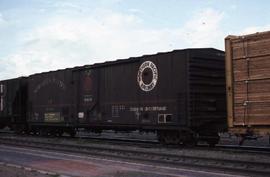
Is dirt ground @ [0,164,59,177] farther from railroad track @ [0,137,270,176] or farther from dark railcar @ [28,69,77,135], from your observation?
dark railcar @ [28,69,77,135]

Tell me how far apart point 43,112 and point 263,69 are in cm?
1529

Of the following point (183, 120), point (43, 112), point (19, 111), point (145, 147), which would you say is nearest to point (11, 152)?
point (145, 147)

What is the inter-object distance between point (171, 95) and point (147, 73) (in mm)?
1571

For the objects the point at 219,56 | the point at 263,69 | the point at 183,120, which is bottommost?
the point at 183,120

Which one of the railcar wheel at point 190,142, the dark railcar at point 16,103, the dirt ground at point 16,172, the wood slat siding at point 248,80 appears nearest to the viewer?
the dirt ground at point 16,172

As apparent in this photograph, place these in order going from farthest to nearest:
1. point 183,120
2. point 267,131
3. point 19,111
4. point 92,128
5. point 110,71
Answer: point 19,111
point 92,128
point 110,71
point 183,120
point 267,131

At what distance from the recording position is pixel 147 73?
17641mm

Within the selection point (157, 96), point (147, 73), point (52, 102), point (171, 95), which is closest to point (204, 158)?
point (171, 95)

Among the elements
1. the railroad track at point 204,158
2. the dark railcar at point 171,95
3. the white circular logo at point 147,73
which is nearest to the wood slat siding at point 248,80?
the railroad track at point 204,158

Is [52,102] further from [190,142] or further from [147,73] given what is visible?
[190,142]

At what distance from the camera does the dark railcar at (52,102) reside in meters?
22.4

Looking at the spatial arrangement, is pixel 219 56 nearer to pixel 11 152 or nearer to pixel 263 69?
pixel 263 69

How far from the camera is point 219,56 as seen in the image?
673 inches

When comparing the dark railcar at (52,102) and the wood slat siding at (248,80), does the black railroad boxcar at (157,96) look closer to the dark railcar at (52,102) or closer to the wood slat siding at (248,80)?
the dark railcar at (52,102)
